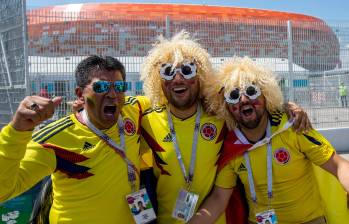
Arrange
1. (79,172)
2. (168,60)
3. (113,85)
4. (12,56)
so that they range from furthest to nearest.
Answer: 1. (12,56)
2. (168,60)
3. (113,85)
4. (79,172)

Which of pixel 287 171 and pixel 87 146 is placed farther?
pixel 287 171

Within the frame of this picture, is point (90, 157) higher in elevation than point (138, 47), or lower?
lower

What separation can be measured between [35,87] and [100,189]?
4606 mm

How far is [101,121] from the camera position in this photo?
265 cm

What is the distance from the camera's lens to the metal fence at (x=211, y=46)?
680cm

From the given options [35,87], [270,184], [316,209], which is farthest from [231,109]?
[35,87]

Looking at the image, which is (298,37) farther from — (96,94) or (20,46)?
(96,94)

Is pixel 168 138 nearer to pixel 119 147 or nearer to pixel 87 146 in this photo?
pixel 119 147

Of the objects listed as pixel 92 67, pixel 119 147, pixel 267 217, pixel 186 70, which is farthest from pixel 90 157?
pixel 267 217

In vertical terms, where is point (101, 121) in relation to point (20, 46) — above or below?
below

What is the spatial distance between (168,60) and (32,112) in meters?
1.60

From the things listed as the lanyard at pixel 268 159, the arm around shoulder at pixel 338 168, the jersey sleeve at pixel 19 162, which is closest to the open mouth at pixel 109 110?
the jersey sleeve at pixel 19 162

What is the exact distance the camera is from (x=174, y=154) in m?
2.95

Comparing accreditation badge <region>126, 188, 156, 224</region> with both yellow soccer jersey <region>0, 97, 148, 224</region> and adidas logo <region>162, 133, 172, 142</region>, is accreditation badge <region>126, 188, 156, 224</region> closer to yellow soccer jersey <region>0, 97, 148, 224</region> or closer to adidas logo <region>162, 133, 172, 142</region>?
yellow soccer jersey <region>0, 97, 148, 224</region>
